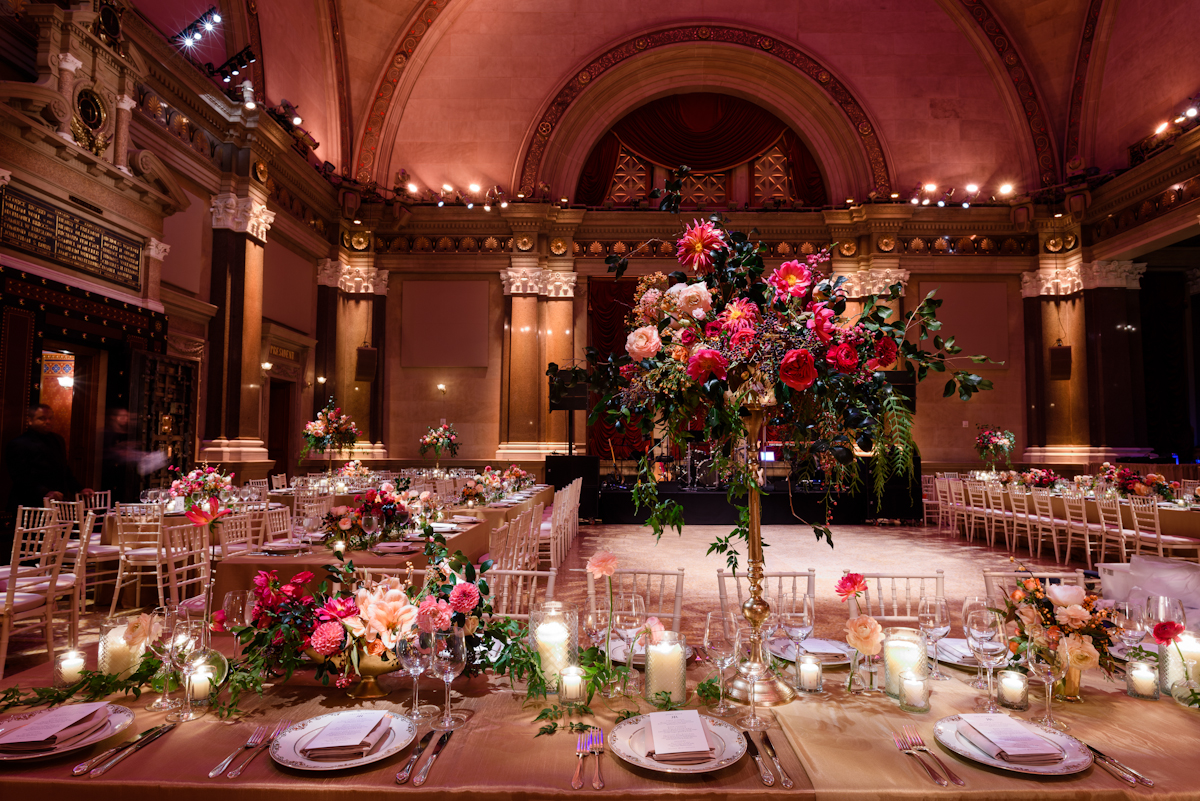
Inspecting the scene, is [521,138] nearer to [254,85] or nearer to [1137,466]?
[254,85]

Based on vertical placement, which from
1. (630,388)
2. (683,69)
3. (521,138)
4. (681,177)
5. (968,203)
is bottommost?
(630,388)

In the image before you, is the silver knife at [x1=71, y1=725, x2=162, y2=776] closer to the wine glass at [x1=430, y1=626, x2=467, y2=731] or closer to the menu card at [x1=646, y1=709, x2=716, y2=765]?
the wine glass at [x1=430, y1=626, x2=467, y2=731]

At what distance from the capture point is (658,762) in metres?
1.38

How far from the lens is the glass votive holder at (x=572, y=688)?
1.70m

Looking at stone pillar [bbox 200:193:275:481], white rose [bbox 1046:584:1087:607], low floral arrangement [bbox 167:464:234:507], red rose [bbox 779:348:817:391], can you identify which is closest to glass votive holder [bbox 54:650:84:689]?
red rose [bbox 779:348:817:391]

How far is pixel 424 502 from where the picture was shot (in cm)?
464

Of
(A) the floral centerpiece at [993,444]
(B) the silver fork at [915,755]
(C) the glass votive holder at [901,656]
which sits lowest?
(B) the silver fork at [915,755]

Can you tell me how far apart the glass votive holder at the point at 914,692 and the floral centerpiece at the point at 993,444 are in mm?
12382

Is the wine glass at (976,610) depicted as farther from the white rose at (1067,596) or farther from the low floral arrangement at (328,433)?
the low floral arrangement at (328,433)

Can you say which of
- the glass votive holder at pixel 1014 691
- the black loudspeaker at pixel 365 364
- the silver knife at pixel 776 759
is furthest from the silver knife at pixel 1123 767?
the black loudspeaker at pixel 365 364

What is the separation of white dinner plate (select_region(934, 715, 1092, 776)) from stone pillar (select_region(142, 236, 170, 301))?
8998 millimetres

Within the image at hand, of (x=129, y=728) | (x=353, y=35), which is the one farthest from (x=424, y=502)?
(x=353, y=35)

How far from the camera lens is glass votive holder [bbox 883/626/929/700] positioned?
173 centimetres

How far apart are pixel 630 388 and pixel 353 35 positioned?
14911 mm
